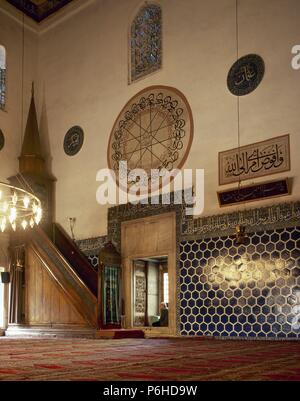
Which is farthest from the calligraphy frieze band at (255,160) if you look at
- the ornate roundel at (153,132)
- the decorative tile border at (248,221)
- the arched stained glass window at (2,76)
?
the arched stained glass window at (2,76)

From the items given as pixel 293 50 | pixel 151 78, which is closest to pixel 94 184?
pixel 151 78

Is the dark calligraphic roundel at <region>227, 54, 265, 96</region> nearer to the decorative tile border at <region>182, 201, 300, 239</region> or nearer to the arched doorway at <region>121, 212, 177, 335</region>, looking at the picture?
the decorative tile border at <region>182, 201, 300, 239</region>

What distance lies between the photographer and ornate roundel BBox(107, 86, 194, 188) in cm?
774

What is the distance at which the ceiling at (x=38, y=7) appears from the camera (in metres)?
10.3

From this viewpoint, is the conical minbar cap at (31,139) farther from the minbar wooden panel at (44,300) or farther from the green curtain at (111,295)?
the green curtain at (111,295)

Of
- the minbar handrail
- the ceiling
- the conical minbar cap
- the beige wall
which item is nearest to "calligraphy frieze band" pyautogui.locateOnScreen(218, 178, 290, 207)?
the beige wall

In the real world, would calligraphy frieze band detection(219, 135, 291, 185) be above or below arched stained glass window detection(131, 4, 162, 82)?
below

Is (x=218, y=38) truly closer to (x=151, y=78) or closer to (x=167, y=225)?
(x=151, y=78)

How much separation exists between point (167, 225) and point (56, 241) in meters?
2.70

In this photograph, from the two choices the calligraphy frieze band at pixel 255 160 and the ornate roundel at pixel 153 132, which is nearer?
the calligraphy frieze band at pixel 255 160

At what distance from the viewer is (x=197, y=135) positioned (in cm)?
750

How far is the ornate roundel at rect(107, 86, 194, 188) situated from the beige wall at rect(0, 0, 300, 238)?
17 centimetres

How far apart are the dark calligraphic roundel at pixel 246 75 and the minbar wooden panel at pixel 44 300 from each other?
4.17 m

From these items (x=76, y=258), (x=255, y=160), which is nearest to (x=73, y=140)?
(x=76, y=258)
